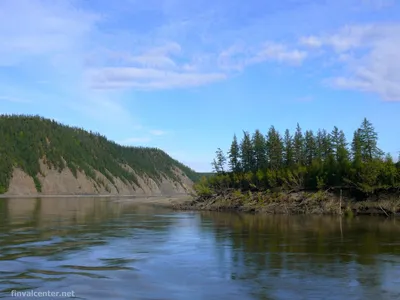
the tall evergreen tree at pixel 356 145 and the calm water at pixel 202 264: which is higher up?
the tall evergreen tree at pixel 356 145

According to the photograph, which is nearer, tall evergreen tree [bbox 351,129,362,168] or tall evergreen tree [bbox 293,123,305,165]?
tall evergreen tree [bbox 351,129,362,168]

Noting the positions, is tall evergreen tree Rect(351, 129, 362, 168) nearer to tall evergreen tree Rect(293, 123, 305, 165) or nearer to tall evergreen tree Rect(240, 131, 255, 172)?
tall evergreen tree Rect(293, 123, 305, 165)

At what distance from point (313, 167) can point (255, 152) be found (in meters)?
23.9

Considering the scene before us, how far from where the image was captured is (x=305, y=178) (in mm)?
79125

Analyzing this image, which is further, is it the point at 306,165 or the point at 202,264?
the point at 306,165

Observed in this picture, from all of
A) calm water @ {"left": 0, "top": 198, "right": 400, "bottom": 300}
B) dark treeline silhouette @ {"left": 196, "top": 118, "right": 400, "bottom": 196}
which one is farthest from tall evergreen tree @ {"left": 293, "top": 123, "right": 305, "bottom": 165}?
calm water @ {"left": 0, "top": 198, "right": 400, "bottom": 300}

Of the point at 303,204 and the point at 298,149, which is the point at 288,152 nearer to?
the point at 298,149

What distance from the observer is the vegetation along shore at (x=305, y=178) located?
66.8 m

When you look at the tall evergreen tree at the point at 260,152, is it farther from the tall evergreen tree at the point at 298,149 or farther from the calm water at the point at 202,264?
the calm water at the point at 202,264

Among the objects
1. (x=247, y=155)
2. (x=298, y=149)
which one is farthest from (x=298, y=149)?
(x=247, y=155)

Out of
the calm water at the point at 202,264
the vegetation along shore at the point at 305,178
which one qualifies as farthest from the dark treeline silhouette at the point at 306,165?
the calm water at the point at 202,264

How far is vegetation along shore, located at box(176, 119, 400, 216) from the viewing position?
66.8 metres

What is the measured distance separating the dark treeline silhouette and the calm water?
28925 mm

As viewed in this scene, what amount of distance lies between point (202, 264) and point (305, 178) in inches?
2236
